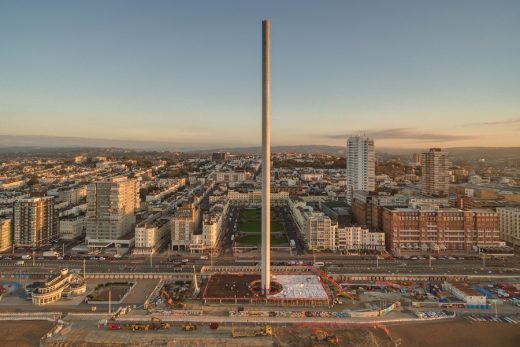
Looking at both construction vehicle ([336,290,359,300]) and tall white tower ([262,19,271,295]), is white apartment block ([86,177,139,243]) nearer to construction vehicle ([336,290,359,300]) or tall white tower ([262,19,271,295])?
tall white tower ([262,19,271,295])

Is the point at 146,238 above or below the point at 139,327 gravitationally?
above

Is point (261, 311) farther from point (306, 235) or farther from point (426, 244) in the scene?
point (426, 244)

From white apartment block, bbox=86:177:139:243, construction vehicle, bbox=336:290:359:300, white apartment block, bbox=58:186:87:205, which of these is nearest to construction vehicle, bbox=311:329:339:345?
construction vehicle, bbox=336:290:359:300

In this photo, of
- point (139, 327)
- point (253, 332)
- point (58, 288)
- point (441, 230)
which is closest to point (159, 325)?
point (139, 327)

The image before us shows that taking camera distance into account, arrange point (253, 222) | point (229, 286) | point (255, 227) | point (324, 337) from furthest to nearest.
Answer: point (253, 222)
point (255, 227)
point (229, 286)
point (324, 337)

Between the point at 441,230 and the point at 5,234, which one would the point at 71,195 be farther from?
the point at 441,230

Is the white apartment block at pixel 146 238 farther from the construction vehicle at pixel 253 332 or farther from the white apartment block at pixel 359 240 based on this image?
the construction vehicle at pixel 253 332
